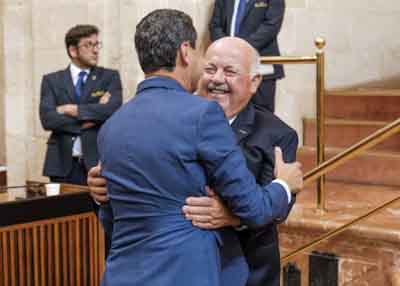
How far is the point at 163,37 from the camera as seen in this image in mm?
2143

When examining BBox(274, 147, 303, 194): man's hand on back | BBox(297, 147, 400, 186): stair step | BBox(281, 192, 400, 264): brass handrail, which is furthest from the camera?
BBox(297, 147, 400, 186): stair step

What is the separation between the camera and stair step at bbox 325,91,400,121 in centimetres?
611

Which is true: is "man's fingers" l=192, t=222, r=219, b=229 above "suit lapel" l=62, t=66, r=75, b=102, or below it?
below

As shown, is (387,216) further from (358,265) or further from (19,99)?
(19,99)

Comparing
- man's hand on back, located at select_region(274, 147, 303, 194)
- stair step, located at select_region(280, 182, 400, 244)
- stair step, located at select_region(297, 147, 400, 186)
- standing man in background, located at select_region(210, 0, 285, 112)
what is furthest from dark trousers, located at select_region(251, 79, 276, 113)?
man's hand on back, located at select_region(274, 147, 303, 194)

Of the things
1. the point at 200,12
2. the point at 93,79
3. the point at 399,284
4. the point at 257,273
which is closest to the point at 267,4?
the point at 200,12

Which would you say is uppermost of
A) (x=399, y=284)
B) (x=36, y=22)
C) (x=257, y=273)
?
(x=36, y=22)

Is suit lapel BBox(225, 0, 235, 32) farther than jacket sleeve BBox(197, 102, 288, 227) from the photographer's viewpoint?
Yes

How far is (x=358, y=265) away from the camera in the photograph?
13.6 feet

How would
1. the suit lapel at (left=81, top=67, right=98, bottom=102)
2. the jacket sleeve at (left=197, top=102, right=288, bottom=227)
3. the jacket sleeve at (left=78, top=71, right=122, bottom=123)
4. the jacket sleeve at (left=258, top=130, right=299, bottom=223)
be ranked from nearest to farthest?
the jacket sleeve at (left=197, top=102, right=288, bottom=227), the jacket sleeve at (left=258, top=130, right=299, bottom=223), the jacket sleeve at (left=78, top=71, right=122, bottom=123), the suit lapel at (left=81, top=67, right=98, bottom=102)

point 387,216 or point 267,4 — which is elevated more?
point 267,4

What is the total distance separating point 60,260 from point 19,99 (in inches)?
106

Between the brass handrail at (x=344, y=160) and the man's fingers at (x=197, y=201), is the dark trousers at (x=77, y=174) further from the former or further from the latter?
the man's fingers at (x=197, y=201)

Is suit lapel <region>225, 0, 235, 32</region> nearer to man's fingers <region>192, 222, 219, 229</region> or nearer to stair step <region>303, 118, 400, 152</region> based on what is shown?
stair step <region>303, 118, 400, 152</region>
